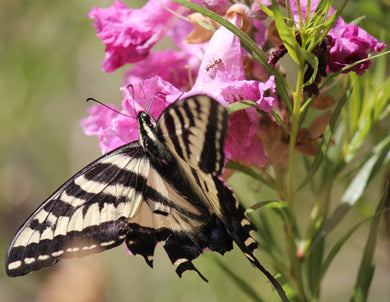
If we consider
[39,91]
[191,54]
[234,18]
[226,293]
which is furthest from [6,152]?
[234,18]

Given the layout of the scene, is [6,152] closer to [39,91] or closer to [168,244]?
[39,91]

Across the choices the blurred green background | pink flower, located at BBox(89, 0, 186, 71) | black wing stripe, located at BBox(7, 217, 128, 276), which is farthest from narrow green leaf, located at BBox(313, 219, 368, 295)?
the blurred green background

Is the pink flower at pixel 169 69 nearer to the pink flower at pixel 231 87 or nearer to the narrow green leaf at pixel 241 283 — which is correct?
the pink flower at pixel 231 87

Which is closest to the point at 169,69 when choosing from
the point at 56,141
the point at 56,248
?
the point at 56,248

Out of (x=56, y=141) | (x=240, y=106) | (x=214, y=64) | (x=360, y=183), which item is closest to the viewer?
(x=240, y=106)

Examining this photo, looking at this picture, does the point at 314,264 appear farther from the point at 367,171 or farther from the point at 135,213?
the point at 135,213

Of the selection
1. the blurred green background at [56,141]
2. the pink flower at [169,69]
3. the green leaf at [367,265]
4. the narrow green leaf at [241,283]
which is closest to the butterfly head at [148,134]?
the pink flower at [169,69]
